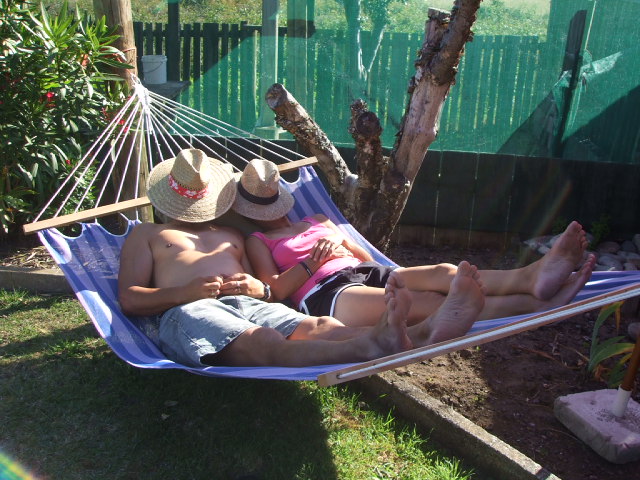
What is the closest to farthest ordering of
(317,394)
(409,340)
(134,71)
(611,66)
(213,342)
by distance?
(409,340) < (213,342) < (317,394) < (134,71) < (611,66)

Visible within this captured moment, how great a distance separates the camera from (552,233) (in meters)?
→ 4.30

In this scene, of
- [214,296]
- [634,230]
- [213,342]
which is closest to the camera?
[213,342]

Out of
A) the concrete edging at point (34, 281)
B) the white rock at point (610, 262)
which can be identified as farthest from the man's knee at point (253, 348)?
the white rock at point (610, 262)

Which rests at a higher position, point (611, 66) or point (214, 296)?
point (611, 66)

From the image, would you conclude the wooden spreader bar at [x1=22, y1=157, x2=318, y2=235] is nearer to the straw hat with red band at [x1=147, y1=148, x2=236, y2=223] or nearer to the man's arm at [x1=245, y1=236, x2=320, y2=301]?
the straw hat with red band at [x1=147, y1=148, x2=236, y2=223]

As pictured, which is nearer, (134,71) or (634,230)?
(134,71)

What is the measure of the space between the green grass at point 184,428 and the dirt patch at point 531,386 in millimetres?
276

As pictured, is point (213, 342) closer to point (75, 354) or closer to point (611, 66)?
point (75, 354)

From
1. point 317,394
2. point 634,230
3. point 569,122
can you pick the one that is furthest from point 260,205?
point 569,122

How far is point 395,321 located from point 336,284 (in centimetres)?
62

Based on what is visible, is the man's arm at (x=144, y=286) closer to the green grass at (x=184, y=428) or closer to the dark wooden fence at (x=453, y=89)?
the green grass at (x=184, y=428)

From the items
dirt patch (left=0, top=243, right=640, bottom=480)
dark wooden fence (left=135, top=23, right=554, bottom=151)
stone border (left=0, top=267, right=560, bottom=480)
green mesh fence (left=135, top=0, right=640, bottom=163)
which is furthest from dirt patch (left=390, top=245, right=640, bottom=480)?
dark wooden fence (left=135, top=23, right=554, bottom=151)

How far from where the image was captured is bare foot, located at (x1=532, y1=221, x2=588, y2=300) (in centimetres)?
213

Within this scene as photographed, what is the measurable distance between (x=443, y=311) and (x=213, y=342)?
0.72 meters
